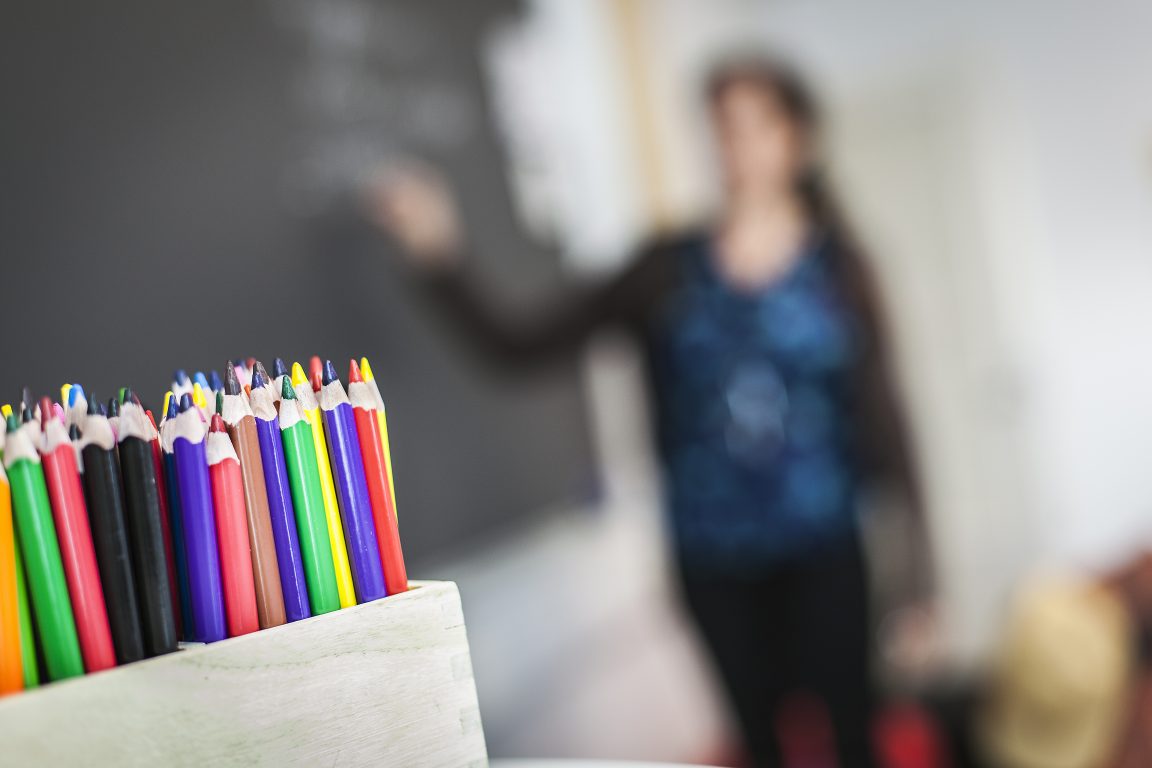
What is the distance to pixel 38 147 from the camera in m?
0.88

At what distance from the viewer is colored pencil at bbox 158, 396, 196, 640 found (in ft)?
1.41

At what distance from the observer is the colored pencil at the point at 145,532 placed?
41 centimetres

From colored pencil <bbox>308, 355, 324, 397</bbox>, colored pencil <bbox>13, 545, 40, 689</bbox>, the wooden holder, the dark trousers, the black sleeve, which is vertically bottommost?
the dark trousers

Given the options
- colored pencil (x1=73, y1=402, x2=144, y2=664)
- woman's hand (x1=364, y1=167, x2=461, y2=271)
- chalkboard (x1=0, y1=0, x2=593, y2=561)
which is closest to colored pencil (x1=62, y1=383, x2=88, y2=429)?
colored pencil (x1=73, y1=402, x2=144, y2=664)

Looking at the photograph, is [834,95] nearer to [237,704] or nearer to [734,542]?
[734,542]

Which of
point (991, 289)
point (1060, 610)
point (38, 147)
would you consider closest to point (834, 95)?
point (991, 289)

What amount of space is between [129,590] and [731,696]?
1229mm

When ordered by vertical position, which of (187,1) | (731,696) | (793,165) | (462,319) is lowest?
(731,696)

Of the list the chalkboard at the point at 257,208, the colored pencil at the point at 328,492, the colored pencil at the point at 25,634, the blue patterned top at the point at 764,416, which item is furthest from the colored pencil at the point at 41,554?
the blue patterned top at the point at 764,416

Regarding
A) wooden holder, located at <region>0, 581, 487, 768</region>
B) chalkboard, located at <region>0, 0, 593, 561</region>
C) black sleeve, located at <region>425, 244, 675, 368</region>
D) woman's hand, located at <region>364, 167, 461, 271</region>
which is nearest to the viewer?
wooden holder, located at <region>0, 581, 487, 768</region>

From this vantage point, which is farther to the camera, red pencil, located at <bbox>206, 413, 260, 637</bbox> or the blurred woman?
the blurred woman

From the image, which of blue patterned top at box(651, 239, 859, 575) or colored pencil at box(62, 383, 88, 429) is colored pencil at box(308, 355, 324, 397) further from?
blue patterned top at box(651, 239, 859, 575)

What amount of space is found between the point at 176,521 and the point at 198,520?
20 millimetres

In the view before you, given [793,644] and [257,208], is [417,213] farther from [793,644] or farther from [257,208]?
[793,644]
